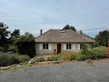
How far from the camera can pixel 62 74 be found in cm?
971

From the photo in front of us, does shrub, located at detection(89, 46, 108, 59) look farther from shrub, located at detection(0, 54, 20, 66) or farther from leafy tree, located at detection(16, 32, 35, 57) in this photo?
leafy tree, located at detection(16, 32, 35, 57)

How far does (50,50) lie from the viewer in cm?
3619

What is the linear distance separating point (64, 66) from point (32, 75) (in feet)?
8.36

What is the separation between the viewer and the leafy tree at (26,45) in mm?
32969

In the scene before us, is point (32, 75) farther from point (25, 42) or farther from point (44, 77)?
point (25, 42)

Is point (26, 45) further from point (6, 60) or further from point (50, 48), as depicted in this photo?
point (6, 60)

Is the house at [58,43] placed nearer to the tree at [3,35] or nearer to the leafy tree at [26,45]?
the leafy tree at [26,45]

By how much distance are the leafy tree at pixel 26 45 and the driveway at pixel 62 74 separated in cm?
2243

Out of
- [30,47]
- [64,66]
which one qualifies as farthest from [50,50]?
[64,66]

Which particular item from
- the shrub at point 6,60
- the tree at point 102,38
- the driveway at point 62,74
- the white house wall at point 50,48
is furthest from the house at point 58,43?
the driveway at point 62,74

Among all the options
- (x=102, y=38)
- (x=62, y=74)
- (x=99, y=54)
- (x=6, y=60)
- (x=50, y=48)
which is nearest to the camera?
(x=62, y=74)

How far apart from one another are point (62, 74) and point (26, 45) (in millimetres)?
24637

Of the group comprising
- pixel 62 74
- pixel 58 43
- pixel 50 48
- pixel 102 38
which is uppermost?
pixel 102 38

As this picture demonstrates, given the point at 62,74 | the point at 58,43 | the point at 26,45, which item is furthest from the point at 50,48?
the point at 62,74
